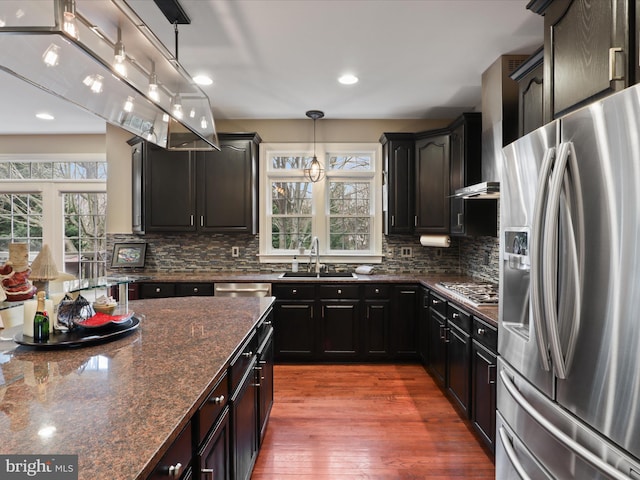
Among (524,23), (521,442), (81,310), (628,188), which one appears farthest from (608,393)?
(524,23)

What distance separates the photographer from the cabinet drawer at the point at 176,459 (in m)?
0.91

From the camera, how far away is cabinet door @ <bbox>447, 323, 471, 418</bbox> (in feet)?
8.55

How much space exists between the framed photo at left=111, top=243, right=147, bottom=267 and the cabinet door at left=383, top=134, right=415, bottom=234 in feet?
9.75

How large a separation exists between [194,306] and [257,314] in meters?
0.48

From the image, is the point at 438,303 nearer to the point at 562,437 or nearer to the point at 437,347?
the point at 437,347

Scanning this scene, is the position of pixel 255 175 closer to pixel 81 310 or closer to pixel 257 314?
pixel 257 314

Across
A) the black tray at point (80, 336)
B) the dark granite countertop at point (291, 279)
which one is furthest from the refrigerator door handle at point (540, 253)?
Result: the dark granite countertop at point (291, 279)

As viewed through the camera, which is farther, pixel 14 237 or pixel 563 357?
pixel 14 237

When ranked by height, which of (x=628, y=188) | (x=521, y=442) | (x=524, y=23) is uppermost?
(x=524, y=23)

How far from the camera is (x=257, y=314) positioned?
224 centimetres

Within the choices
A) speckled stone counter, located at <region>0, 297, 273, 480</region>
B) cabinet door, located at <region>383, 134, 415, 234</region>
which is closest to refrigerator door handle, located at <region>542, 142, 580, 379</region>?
speckled stone counter, located at <region>0, 297, 273, 480</region>

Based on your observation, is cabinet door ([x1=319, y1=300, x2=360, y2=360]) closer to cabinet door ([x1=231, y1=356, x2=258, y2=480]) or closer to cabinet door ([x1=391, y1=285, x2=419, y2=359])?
cabinet door ([x1=391, y1=285, x2=419, y2=359])

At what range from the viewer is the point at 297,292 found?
3928mm

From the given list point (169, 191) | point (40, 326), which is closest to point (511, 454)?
point (40, 326)
